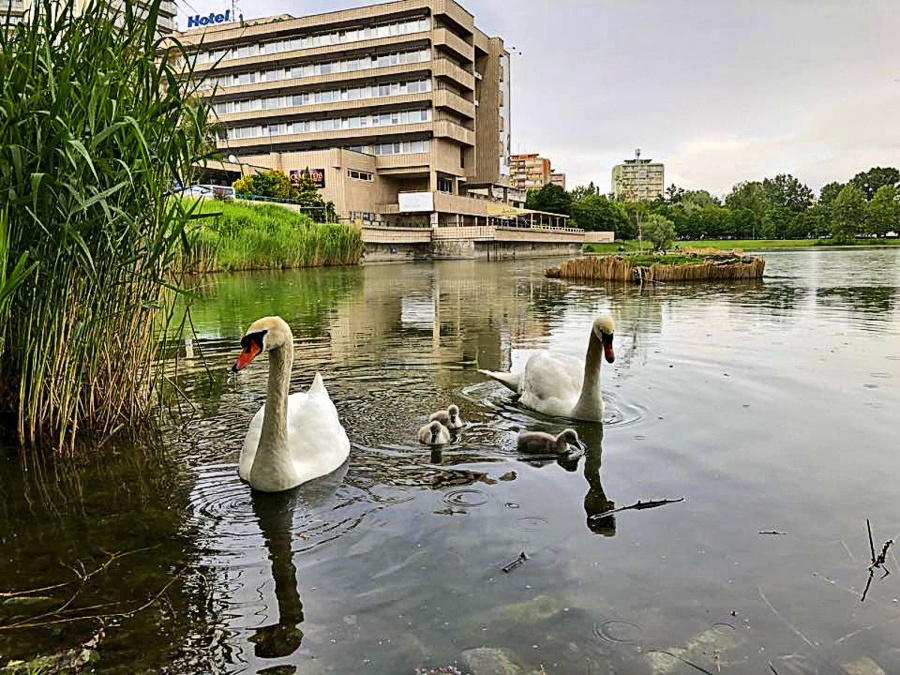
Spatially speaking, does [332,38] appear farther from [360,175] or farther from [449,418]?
[449,418]

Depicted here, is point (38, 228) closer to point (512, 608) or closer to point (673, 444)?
point (512, 608)

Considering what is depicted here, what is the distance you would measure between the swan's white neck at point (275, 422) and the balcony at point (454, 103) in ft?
218

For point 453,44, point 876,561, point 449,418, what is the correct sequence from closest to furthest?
point 876,561, point 449,418, point 453,44

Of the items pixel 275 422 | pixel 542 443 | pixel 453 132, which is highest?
pixel 453 132

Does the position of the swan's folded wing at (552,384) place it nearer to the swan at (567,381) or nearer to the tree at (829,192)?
the swan at (567,381)

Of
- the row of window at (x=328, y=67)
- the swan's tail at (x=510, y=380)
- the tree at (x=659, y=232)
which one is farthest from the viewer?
the row of window at (x=328, y=67)

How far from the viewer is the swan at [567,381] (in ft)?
22.2

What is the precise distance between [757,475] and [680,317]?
34.1 feet

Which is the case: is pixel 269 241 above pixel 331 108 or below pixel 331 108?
below

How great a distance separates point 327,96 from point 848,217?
229ft

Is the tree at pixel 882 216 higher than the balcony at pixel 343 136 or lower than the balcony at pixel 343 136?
lower

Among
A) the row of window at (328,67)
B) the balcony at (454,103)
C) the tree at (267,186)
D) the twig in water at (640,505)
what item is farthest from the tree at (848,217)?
the twig in water at (640,505)

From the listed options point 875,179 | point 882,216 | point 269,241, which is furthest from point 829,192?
point 269,241

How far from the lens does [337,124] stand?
71.7m
